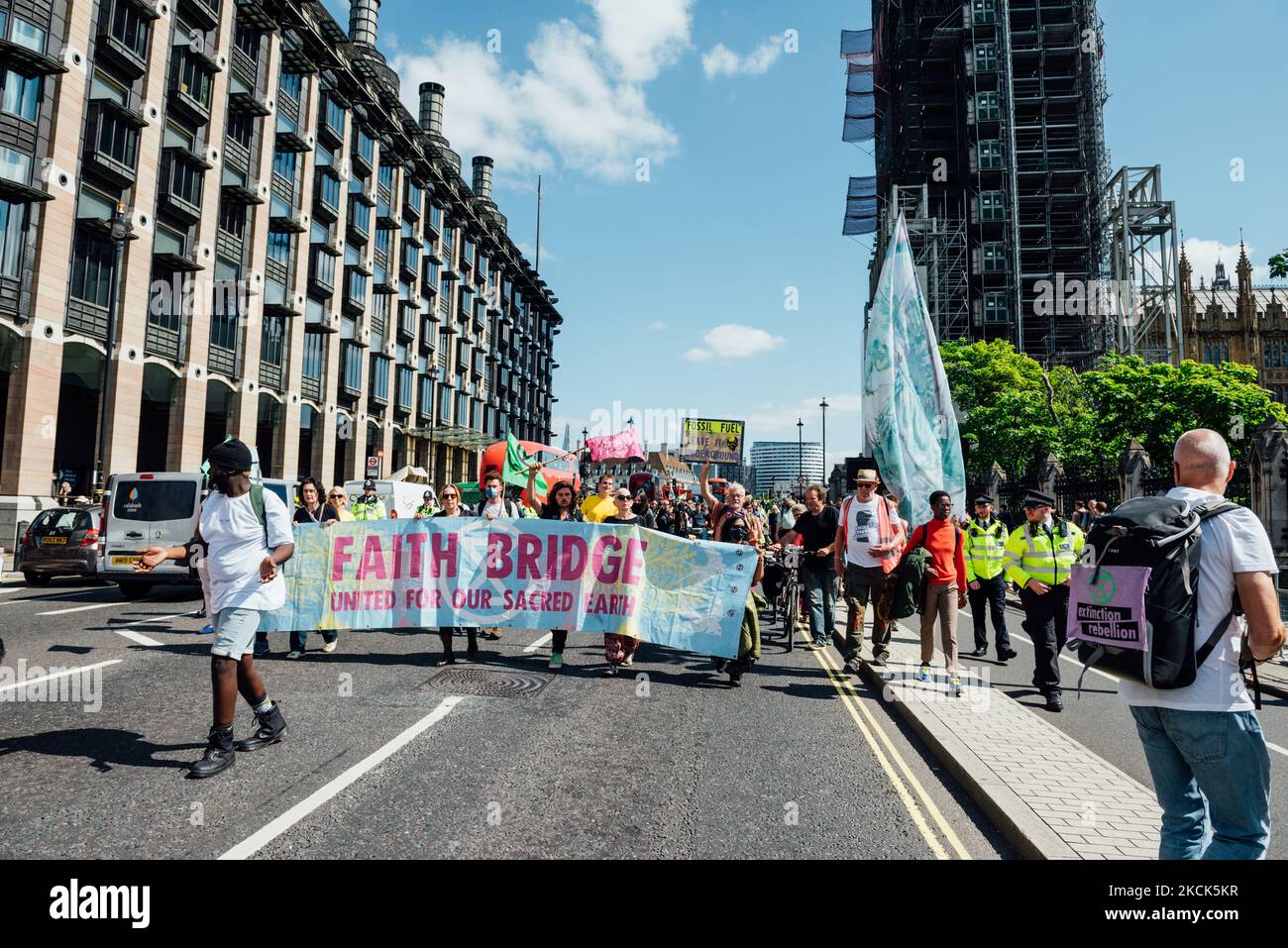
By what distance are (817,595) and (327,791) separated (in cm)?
734

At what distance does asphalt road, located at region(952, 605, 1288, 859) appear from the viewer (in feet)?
16.9

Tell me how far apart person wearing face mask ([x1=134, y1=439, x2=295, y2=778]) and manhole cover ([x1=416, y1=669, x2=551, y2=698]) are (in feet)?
6.58

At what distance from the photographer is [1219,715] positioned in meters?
2.83

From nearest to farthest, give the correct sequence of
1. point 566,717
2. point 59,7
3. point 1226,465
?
point 1226,465 → point 566,717 → point 59,7

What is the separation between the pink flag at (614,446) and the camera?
3522cm

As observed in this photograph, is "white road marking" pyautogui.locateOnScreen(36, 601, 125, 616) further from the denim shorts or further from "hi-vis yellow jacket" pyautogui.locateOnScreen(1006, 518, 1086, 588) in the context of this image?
"hi-vis yellow jacket" pyautogui.locateOnScreen(1006, 518, 1086, 588)

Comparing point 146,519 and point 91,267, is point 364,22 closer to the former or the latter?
point 91,267

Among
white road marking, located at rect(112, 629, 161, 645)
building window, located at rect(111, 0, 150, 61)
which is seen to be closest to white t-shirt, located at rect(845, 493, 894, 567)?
white road marking, located at rect(112, 629, 161, 645)

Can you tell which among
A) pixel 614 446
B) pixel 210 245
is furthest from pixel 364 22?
pixel 614 446

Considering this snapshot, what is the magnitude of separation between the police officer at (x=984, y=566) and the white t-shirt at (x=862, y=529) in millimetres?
2256
